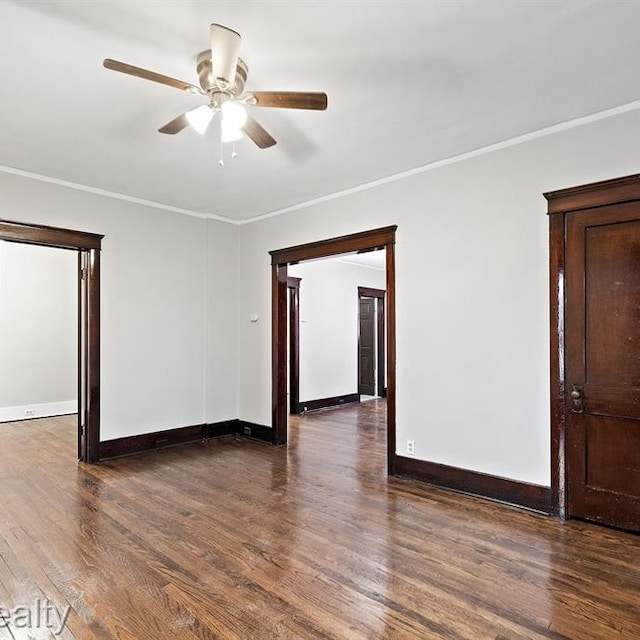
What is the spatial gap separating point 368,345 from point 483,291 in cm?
582

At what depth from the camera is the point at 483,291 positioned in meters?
3.50

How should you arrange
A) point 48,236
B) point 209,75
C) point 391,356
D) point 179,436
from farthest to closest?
point 179,436 < point 48,236 < point 391,356 < point 209,75

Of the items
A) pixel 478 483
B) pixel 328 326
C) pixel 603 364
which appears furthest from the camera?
pixel 328 326

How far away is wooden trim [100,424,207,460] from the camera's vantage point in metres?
4.56

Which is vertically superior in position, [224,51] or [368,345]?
[224,51]

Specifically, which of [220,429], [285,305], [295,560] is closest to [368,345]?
[285,305]

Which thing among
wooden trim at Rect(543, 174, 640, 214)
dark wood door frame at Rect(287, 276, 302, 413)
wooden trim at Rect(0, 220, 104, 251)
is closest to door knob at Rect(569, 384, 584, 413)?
wooden trim at Rect(543, 174, 640, 214)

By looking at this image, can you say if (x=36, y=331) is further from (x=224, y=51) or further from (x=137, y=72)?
(x=224, y=51)

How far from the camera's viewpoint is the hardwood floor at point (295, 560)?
6.55ft

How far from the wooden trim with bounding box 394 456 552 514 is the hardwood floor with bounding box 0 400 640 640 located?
10cm

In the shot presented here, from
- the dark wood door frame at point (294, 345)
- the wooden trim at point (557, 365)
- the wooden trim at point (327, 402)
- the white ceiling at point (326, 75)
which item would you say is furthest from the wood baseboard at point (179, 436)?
Result: the wooden trim at point (557, 365)

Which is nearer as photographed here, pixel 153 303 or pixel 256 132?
pixel 256 132

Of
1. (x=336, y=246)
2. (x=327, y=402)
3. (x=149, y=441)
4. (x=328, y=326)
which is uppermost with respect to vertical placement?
(x=336, y=246)

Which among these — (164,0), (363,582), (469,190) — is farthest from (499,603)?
(164,0)
